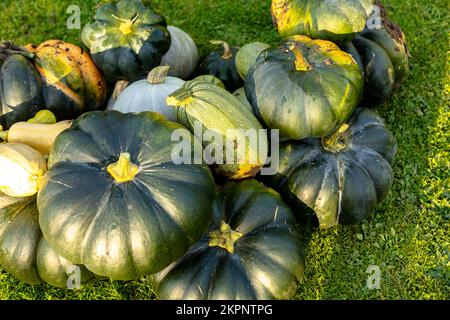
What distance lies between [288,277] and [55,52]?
238 centimetres

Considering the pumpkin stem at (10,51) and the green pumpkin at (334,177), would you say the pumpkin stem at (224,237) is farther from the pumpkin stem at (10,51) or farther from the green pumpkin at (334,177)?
the pumpkin stem at (10,51)

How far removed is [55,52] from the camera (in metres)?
3.99

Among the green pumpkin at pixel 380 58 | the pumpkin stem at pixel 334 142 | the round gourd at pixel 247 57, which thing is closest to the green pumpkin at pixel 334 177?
the pumpkin stem at pixel 334 142

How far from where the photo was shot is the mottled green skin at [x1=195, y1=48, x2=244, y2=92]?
438 centimetres

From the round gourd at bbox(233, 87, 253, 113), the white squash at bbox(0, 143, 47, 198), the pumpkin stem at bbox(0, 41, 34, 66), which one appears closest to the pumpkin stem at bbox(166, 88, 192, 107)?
the round gourd at bbox(233, 87, 253, 113)

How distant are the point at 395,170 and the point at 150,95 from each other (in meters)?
1.99

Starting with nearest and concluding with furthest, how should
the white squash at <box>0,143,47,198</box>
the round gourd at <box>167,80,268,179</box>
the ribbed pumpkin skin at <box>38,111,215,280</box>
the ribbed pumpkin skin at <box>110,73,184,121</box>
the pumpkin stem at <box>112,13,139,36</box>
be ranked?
1. the ribbed pumpkin skin at <box>38,111,215,280</box>
2. the white squash at <box>0,143,47,198</box>
3. the round gourd at <box>167,80,268,179</box>
4. the ribbed pumpkin skin at <box>110,73,184,121</box>
5. the pumpkin stem at <box>112,13,139,36</box>

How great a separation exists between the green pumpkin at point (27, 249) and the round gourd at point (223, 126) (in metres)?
1.09

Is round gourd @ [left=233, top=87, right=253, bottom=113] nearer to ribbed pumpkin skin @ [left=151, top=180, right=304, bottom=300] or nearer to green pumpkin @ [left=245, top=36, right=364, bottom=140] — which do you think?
green pumpkin @ [left=245, top=36, right=364, bottom=140]

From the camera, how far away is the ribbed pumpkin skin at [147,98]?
3.69 meters

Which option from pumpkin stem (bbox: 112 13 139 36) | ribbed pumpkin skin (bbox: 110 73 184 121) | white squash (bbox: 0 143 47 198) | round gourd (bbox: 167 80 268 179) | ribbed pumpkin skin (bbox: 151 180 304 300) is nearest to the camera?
ribbed pumpkin skin (bbox: 151 180 304 300)
